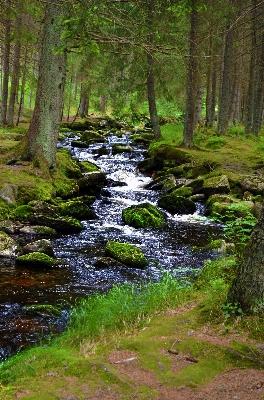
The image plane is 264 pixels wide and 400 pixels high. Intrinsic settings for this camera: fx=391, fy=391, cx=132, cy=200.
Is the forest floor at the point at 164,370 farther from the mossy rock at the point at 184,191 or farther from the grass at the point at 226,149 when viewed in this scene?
the grass at the point at 226,149

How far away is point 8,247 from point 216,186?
802cm

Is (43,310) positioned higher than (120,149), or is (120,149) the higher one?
(120,149)

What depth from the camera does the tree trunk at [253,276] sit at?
3734 millimetres

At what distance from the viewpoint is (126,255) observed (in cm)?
795

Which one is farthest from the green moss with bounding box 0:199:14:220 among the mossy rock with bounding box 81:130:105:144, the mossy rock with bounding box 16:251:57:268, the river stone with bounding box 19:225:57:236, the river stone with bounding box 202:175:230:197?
the mossy rock with bounding box 81:130:105:144

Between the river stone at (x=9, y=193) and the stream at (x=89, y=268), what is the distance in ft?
6.37

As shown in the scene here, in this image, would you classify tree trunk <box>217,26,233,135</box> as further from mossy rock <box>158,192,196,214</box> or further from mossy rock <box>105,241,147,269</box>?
mossy rock <box>105,241,147,269</box>

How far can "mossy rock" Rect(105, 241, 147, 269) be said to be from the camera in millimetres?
7871

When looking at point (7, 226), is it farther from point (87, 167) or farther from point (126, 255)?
point (87, 167)

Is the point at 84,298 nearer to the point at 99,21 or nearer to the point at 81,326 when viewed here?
the point at 81,326

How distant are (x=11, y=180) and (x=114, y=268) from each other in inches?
206

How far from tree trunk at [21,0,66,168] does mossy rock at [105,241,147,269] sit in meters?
5.88

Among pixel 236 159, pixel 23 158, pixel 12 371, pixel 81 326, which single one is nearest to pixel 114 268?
pixel 81 326

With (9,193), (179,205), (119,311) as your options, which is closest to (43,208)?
(9,193)
